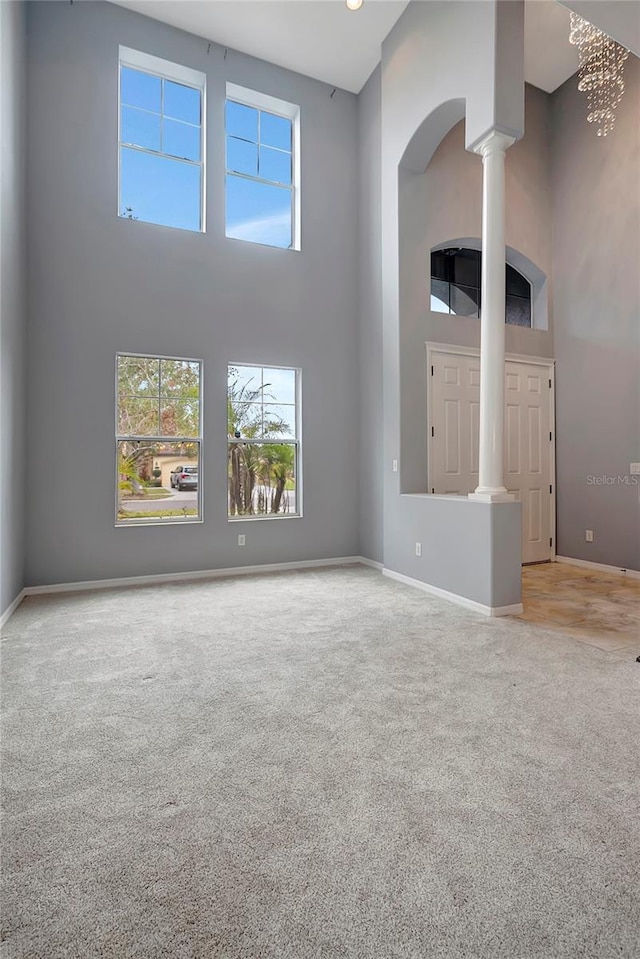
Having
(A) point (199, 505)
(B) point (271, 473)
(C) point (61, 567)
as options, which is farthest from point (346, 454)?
(C) point (61, 567)

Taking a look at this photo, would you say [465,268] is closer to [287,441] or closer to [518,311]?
[518,311]

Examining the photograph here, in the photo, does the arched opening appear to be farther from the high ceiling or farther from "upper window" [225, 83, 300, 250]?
the high ceiling

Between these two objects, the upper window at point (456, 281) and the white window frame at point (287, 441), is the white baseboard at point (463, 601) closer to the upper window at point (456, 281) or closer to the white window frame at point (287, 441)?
the white window frame at point (287, 441)

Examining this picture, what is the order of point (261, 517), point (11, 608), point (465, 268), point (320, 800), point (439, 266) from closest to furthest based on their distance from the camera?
point (320, 800) < point (11, 608) < point (261, 517) < point (439, 266) < point (465, 268)

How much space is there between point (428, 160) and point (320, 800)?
5403 mm

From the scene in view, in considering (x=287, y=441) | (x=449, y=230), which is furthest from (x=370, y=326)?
(x=287, y=441)

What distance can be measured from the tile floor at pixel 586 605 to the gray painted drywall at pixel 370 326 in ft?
5.58

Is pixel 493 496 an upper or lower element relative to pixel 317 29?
lower

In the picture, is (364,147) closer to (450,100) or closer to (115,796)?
(450,100)

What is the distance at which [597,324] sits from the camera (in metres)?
5.41

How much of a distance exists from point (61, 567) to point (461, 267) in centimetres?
515

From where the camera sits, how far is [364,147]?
5566 millimetres

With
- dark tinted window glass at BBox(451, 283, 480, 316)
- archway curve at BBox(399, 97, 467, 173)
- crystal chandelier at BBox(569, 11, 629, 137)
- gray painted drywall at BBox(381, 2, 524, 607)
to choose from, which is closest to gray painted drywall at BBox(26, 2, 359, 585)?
gray painted drywall at BBox(381, 2, 524, 607)

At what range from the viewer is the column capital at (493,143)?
3.69m
